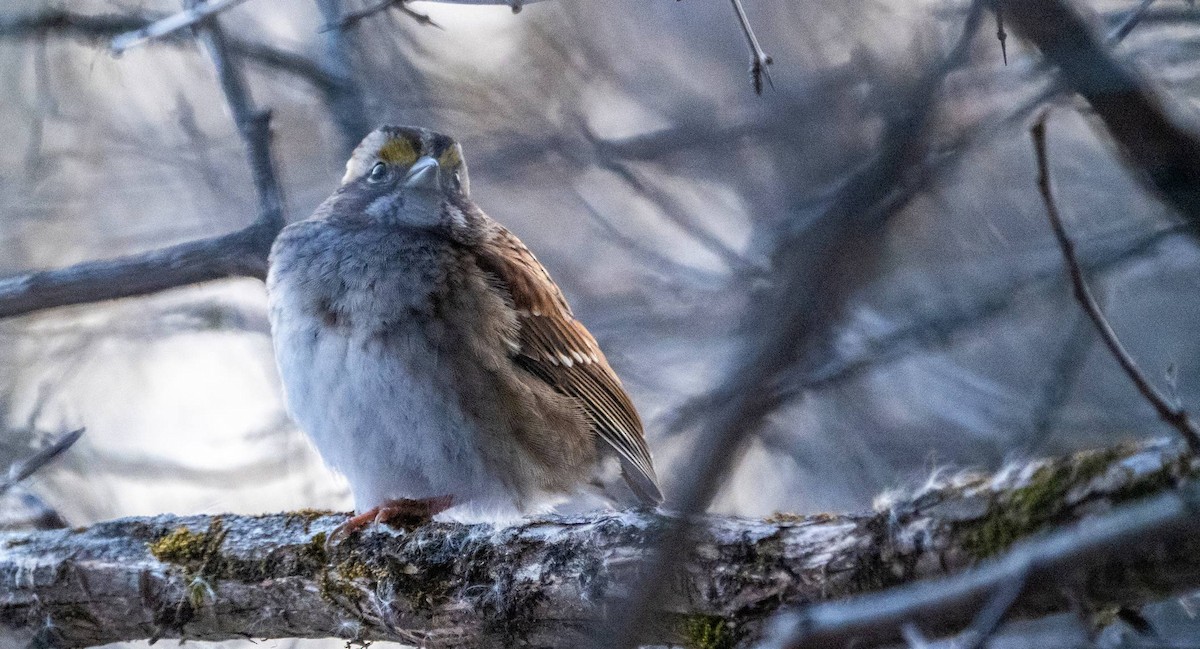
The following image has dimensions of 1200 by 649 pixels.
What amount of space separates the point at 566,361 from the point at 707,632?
5.40 feet

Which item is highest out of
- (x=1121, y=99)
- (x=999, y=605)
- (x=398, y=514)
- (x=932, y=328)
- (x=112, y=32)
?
(x=112, y=32)

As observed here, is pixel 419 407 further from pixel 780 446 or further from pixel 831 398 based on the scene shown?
pixel 831 398

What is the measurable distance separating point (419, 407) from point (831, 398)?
2086mm

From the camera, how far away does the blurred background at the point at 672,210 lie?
387 cm

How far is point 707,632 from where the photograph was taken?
2.58m

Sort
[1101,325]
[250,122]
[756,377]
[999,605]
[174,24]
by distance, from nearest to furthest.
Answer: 1. [756,377]
2. [999,605]
3. [1101,325]
4. [174,24]
5. [250,122]

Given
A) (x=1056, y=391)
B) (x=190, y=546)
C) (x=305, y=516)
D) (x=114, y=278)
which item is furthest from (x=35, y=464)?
(x=1056, y=391)

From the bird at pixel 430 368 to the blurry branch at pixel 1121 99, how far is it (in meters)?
2.08

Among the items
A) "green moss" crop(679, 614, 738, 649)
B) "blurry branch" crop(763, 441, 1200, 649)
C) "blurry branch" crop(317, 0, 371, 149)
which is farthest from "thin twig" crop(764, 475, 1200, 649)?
"blurry branch" crop(317, 0, 371, 149)

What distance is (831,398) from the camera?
4.86 meters

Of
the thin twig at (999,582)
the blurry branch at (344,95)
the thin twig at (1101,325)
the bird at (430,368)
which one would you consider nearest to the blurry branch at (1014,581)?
the thin twig at (999,582)

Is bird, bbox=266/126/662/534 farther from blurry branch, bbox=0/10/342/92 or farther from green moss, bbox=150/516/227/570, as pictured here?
blurry branch, bbox=0/10/342/92

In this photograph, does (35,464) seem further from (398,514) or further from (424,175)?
(424,175)

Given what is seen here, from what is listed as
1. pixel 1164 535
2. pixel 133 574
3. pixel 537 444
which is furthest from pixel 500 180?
pixel 1164 535
